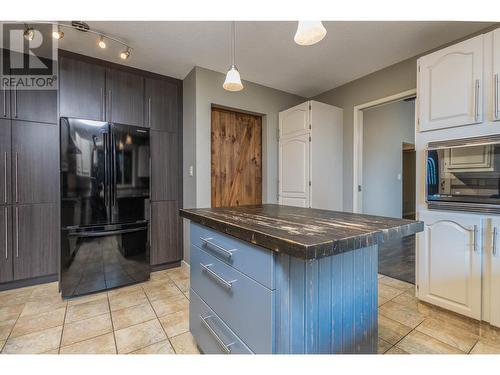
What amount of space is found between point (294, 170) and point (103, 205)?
2.30 metres

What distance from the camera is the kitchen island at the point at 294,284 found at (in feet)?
2.97

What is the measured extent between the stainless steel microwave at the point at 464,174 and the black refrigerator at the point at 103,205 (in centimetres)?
279

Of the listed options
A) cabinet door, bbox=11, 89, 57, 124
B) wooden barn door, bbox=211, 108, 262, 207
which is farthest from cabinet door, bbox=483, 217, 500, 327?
cabinet door, bbox=11, 89, 57, 124

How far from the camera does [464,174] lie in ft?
6.10

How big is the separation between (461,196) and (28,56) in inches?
169

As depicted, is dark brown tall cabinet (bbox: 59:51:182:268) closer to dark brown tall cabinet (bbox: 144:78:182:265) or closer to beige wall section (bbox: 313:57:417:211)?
dark brown tall cabinet (bbox: 144:78:182:265)

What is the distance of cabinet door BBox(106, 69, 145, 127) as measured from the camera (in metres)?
2.73

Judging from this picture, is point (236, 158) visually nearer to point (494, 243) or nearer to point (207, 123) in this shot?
point (207, 123)

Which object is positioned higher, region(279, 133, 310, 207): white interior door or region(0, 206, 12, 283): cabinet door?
region(279, 133, 310, 207): white interior door

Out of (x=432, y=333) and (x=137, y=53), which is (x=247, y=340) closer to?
(x=432, y=333)

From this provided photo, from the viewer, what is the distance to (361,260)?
1183 millimetres

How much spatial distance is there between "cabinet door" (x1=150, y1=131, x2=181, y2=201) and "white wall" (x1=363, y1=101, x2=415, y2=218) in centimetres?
329

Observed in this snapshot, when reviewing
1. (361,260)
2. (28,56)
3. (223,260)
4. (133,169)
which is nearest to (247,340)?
(223,260)
